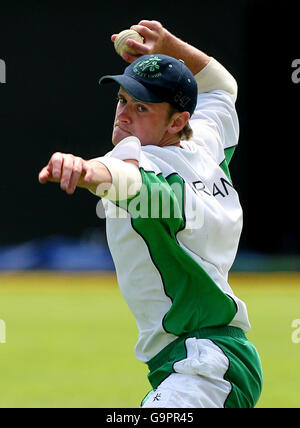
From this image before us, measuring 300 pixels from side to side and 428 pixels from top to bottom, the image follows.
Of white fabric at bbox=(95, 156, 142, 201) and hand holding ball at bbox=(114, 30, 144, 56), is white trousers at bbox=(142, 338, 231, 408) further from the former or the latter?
hand holding ball at bbox=(114, 30, 144, 56)

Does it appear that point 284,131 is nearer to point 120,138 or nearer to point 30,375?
point 30,375

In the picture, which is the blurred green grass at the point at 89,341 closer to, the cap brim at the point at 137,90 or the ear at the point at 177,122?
the ear at the point at 177,122

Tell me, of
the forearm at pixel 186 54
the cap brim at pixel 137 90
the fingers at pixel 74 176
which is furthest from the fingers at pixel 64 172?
the forearm at pixel 186 54

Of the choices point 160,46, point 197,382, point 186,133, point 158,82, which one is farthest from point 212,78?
point 197,382

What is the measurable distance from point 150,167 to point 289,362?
4.85 m

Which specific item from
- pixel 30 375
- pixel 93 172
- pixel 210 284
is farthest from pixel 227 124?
pixel 30 375

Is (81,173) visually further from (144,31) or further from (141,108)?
(144,31)

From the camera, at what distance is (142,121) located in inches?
115

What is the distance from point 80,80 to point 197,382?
1084 cm

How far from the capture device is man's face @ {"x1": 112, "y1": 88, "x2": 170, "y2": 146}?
2910 mm

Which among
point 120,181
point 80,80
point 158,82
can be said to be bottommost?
point 80,80

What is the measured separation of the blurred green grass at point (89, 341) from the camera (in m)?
5.78

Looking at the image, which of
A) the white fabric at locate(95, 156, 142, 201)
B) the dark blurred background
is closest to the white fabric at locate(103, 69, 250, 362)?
the white fabric at locate(95, 156, 142, 201)

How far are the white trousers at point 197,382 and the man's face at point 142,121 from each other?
2.27 feet
